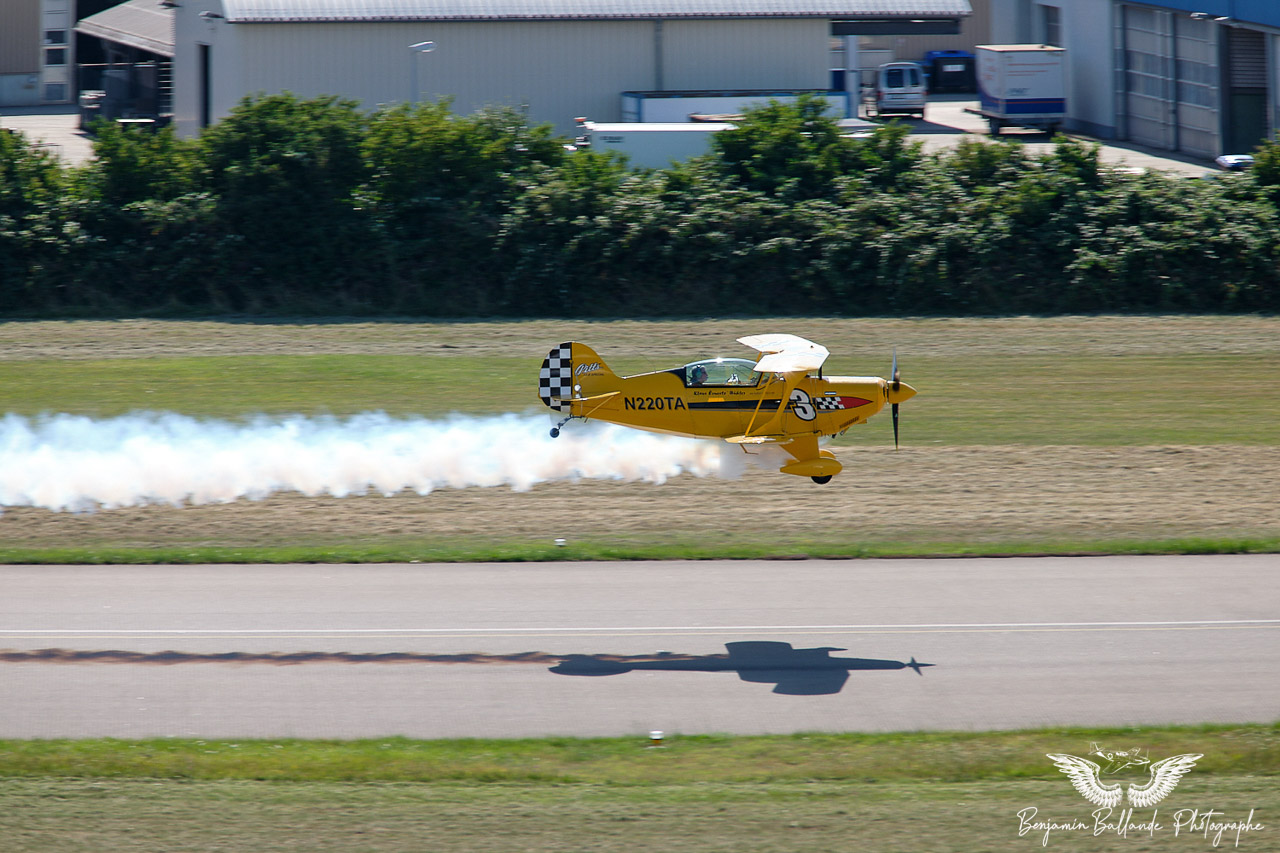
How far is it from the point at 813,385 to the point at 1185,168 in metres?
47.6

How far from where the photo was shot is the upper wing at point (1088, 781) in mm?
14367

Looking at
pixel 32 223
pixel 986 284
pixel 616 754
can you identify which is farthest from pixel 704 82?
pixel 616 754

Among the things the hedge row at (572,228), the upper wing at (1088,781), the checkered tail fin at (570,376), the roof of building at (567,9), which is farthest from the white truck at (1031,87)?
the upper wing at (1088,781)

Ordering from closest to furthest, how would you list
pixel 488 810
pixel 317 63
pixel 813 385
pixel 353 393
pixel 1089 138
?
1. pixel 488 810
2. pixel 813 385
3. pixel 353 393
4. pixel 317 63
5. pixel 1089 138

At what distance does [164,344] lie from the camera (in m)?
37.8

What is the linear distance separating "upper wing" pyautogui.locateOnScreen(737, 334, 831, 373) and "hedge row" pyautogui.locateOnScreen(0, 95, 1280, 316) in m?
20.9

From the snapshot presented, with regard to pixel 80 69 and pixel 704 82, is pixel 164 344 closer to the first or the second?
pixel 704 82

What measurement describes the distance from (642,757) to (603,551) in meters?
8.13

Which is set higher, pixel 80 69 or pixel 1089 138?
pixel 80 69

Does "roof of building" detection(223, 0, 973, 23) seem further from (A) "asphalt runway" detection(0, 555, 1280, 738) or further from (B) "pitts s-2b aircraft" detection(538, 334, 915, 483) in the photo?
(B) "pitts s-2b aircraft" detection(538, 334, 915, 483)

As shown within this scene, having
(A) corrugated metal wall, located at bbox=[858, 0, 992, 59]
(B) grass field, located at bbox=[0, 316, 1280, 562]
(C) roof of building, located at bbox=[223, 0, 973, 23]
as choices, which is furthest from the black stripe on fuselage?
(A) corrugated metal wall, located at bbox=[858, 0, 992, 59]

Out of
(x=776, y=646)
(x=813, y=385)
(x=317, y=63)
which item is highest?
(x=317, y=63)

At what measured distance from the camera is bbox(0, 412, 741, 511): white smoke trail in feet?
77.5

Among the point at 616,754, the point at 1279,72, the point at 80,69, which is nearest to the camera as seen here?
the point at 616,754
